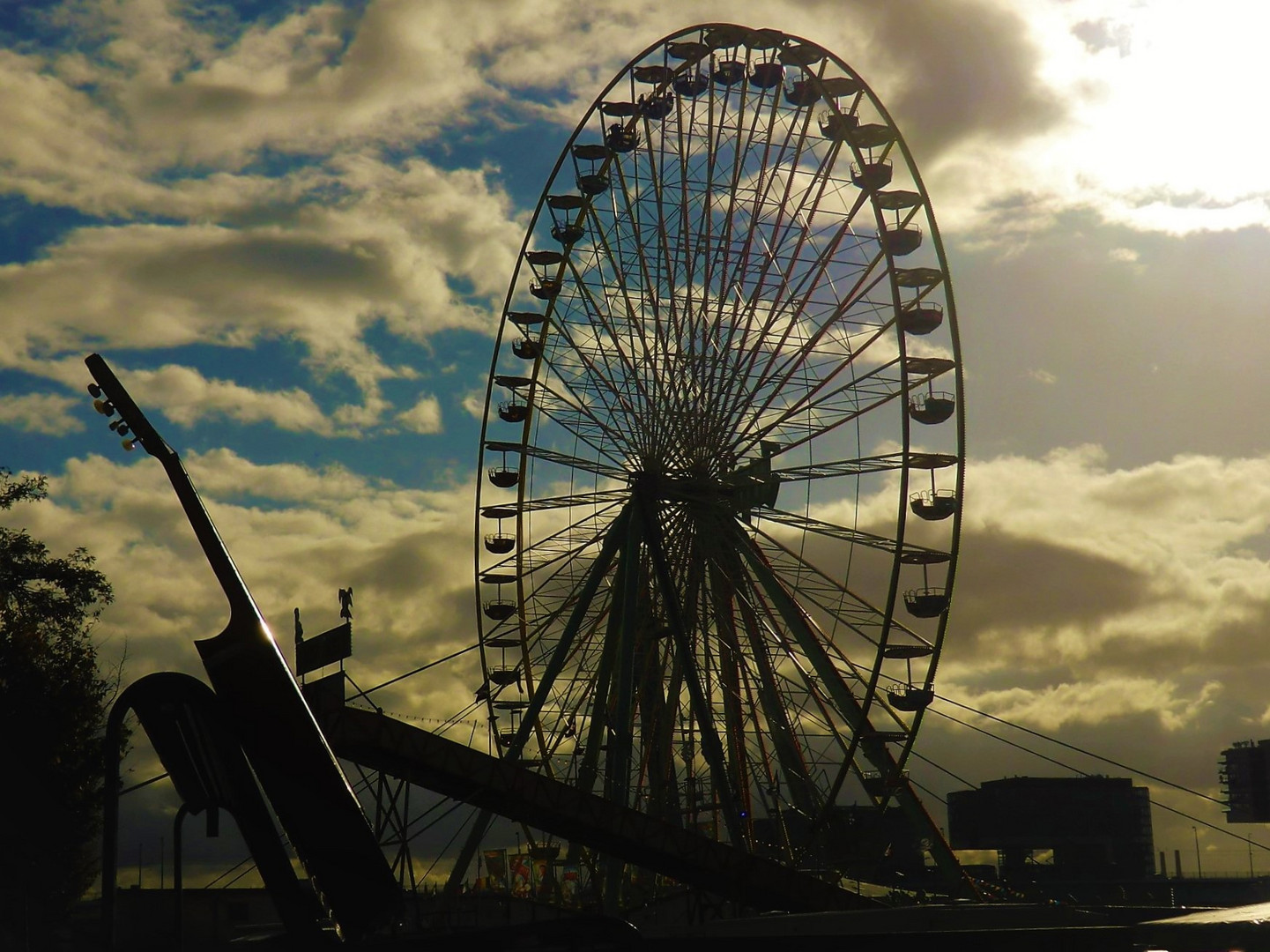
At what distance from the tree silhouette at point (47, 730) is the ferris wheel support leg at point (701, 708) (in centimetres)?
1491

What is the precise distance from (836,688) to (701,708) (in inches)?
132

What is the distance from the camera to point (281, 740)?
22.1 meters

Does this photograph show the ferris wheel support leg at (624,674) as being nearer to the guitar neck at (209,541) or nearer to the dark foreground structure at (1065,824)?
the guitar neck at (209,541)

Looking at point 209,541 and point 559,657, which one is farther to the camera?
point 559,657

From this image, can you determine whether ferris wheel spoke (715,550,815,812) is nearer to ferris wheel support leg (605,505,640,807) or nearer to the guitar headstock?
ferris wheel support leg (605,505,640,807)

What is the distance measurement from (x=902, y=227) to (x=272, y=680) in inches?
878

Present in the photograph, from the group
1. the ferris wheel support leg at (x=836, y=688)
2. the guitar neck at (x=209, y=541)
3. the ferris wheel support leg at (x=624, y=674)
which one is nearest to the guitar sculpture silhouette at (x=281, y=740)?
the guitar neck at (x=209, y=541)

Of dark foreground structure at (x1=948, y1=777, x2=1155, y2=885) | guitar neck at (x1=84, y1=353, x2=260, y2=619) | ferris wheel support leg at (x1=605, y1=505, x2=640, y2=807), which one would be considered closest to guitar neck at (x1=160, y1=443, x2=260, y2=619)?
guitar neck at (x1=84, y1=353, x2=260, y2=619)

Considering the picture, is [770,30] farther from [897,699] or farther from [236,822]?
[236,822]

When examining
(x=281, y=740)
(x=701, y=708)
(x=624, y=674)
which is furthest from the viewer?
(x=624, y=674)

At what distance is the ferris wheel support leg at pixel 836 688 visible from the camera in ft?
121

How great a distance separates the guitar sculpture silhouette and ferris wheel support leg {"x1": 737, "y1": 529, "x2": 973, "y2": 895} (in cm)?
1605

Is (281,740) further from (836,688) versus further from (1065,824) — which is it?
(1065,824)

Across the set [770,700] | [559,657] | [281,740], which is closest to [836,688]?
[770,700]
